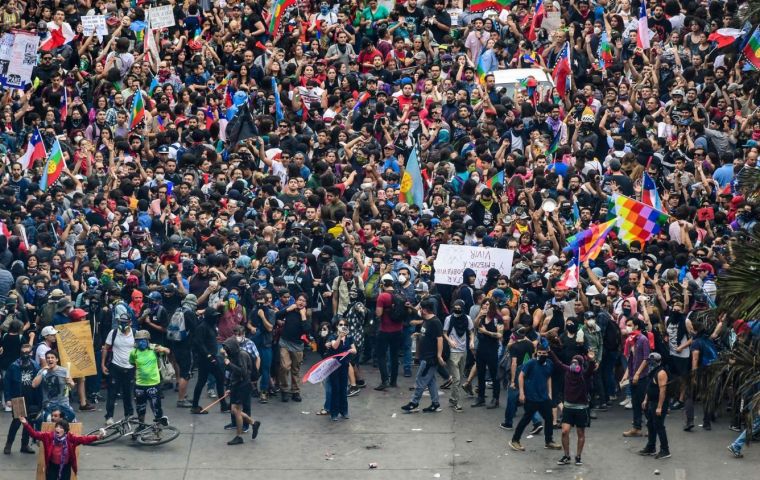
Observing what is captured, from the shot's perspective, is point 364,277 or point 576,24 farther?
point 576,24

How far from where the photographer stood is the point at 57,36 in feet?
114

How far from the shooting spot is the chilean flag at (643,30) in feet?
111

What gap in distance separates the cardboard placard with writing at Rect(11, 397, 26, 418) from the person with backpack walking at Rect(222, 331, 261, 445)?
108 inches

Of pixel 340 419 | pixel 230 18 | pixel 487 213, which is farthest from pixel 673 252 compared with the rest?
pixel 230 18

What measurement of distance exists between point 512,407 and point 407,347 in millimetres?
2479

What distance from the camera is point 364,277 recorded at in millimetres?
27688

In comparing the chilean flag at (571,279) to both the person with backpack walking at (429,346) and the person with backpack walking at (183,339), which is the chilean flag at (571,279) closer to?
the person with backpack walking at (429,346)

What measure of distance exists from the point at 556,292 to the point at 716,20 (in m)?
9.83

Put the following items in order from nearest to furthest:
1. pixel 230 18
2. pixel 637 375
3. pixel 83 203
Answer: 1. pixel 637 375
2. pixel 83 203
3. pixel 230 18

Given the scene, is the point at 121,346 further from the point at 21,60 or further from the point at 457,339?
the point at 21,60

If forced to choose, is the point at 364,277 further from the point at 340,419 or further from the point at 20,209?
the point at 20,209

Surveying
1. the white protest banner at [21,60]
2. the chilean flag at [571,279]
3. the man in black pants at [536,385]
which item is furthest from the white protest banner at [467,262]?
the white protest banner at [21,60]

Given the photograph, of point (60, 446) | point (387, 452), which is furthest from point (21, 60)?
point (387, 452)

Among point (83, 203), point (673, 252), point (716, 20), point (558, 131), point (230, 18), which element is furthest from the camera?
point (230, 18)
